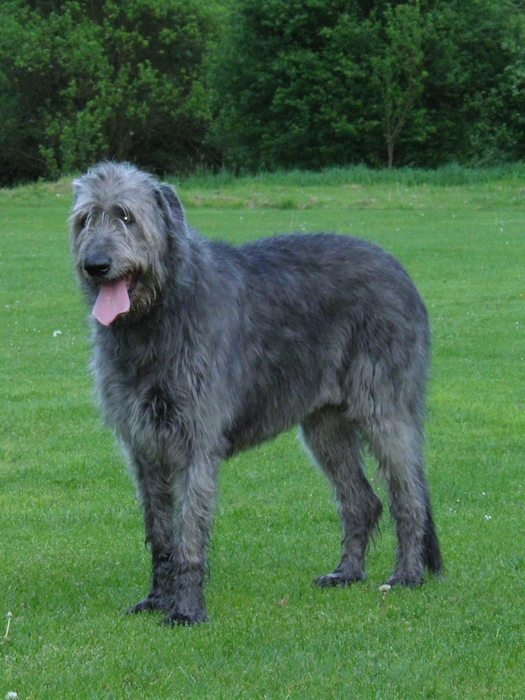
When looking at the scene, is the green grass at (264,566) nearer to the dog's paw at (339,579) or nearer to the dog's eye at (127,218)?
the dog's paw at (339,579)

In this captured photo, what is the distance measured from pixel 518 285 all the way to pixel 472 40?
1334 inches

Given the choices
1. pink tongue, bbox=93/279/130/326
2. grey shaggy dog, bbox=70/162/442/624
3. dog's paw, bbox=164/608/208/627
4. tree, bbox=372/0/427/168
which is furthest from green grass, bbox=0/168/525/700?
tree, bbox=372/0/427/168

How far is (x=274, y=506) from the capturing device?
24.8 ft

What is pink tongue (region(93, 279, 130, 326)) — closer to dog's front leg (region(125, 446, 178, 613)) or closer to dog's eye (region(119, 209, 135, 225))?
dog's eye (region(119, 209, 135, 225))

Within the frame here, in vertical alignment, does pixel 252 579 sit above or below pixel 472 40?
below

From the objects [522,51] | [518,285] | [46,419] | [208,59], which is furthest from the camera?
[208,59]

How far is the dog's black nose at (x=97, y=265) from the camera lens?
17.4 ft

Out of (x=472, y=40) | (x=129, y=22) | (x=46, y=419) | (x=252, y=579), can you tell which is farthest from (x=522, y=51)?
(x=252, y=579)

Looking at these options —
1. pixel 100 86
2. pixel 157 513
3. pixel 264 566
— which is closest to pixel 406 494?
pixel 264 566

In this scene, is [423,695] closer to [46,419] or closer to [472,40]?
[46,419]

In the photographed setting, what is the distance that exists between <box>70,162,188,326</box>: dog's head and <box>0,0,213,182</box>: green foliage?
43885 mm

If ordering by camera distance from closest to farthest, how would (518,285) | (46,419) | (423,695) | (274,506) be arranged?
1. (423,695)
2. (274,506)
3. (46,419)
4. (518,285)

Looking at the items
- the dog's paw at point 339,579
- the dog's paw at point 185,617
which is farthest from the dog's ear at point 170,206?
the dog's paw at point 339,579

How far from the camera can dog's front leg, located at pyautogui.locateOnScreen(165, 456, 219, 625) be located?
556cm
